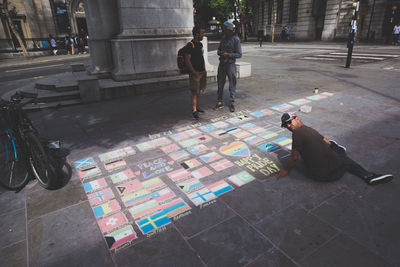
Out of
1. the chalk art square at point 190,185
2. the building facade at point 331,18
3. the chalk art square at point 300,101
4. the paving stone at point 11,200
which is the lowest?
the paving stone at point 11,200

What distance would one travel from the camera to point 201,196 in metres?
3.54

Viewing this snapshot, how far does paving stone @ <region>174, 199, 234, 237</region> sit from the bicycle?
1974mm

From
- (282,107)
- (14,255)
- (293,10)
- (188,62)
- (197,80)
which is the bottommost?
(14,255)

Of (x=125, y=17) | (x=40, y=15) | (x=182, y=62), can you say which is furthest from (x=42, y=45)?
(x=182, y=62)

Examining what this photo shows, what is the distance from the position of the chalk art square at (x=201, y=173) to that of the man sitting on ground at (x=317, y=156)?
1.23 meters

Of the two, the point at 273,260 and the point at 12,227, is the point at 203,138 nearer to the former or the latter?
the point at 273,260

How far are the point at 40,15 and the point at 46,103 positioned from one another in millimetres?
28523

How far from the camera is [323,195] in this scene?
3.42m

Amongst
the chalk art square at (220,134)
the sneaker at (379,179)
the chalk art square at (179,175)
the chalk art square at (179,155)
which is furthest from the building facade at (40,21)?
the sneaker at (379,179)

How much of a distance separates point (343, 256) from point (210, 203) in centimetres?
154

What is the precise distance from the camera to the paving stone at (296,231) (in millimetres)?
2637

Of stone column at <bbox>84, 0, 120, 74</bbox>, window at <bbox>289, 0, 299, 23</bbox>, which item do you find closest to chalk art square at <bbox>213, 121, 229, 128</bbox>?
stone column at <bbox>84, 0, 120, 74</bbox>

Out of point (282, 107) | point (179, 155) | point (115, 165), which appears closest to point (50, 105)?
point (115, 165)

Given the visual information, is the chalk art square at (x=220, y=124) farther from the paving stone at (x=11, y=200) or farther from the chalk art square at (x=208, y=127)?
the paving stone at (x=11, y=200)
